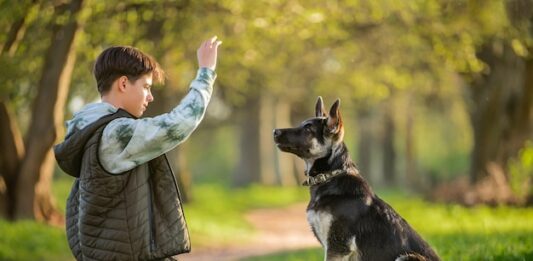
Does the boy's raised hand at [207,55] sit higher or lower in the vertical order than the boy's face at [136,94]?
higher

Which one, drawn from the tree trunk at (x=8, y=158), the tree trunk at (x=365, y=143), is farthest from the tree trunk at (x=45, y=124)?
the tree trunk at (x=365, y=143)

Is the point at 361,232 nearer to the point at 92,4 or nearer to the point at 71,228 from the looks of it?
the point at 71,228

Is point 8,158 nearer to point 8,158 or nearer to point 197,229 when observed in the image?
point 8,158

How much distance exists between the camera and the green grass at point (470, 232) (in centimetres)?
848

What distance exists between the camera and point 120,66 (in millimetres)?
4230

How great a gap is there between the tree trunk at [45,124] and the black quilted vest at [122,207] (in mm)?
9298

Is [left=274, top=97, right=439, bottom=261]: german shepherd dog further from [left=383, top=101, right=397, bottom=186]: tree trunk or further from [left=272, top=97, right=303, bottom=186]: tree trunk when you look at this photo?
[left=383, top=101, right=397, bottom=186]: tree trunk

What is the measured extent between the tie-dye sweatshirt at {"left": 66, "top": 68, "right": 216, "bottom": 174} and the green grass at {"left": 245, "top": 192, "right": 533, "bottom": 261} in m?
4.96

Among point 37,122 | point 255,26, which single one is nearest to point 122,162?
point 37,122

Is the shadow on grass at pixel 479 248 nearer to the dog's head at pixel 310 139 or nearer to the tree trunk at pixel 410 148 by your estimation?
the dog's head at pixel 310 139

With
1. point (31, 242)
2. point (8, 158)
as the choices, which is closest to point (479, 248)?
point (31, 242)

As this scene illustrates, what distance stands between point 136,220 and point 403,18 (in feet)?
50.8

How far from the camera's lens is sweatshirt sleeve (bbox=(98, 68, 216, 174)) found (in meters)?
4.00

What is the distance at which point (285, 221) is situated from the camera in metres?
23.1
